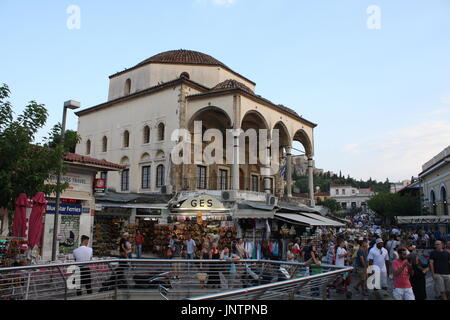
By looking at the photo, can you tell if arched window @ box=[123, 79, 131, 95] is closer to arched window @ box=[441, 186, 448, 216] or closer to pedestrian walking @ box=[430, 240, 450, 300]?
pedestrian walking @ box=[430, 240, 450, 300]

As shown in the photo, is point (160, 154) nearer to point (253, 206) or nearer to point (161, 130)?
point (161, 130)

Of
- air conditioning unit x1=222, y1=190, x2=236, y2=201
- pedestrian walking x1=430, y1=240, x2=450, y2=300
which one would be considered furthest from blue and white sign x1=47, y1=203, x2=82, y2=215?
pedestrian walking x1=430, y1=240, x2=450, y2=300

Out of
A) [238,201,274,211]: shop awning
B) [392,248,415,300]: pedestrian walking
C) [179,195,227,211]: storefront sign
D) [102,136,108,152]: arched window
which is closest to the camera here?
[392,248,415,300]: pedestrian walking

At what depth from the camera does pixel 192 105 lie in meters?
24.1

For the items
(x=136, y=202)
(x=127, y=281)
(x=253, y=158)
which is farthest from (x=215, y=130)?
(x=127, y=281)

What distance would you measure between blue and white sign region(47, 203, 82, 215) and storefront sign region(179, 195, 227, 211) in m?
5.66

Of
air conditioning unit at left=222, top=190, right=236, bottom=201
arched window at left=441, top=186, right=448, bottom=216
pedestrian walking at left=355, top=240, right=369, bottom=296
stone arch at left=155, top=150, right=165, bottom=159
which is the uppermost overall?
stone arch at left=155, top=150, right=165, bottom=159

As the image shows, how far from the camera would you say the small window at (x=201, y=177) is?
24719mm

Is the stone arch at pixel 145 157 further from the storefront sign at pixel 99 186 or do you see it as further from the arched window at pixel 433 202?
the arched window at pixel 433 202

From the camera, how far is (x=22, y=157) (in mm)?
9430

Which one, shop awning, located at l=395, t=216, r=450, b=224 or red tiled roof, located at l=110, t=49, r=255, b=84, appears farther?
shop awning, located at l=395, t=216, r=450, b=224

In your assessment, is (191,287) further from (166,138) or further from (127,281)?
(166,138)

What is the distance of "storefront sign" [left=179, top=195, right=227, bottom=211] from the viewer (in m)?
19.2

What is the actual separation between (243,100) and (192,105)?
340cm
